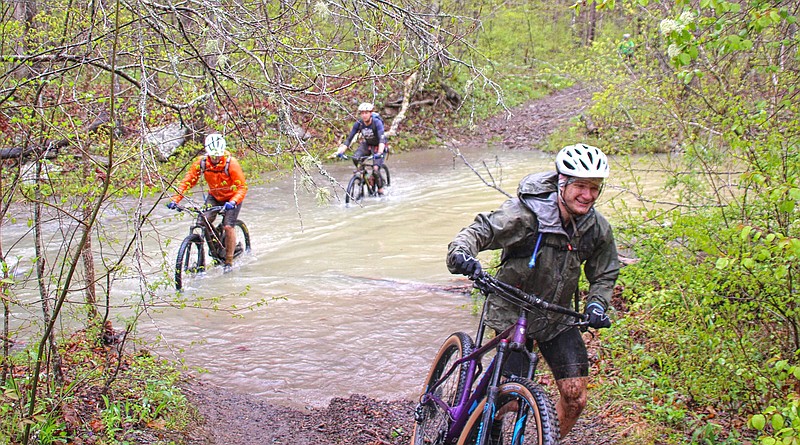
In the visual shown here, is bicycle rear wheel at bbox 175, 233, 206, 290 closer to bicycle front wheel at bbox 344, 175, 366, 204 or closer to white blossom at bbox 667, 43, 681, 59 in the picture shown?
bicycle front wheel at bbox 344, 175, 366, 204

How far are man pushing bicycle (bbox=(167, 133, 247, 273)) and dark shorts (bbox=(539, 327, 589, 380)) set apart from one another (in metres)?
5.78

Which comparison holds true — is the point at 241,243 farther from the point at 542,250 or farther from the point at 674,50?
the point at 674,50

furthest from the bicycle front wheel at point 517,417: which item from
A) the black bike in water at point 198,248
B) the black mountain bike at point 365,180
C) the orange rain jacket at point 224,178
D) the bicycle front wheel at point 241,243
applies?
the black mountain bike at point 365,180

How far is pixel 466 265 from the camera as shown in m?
3.64

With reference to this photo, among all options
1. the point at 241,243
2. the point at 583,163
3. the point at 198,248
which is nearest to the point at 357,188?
the point at 241,243

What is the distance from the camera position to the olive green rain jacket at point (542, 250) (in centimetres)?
403

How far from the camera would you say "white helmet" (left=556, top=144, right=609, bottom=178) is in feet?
12.9

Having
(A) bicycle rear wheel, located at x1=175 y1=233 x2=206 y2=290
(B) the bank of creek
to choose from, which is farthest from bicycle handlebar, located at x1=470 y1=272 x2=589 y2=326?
(A) bicycle rear wheel, located at x1=175 y1=233 x2=206 y2=290

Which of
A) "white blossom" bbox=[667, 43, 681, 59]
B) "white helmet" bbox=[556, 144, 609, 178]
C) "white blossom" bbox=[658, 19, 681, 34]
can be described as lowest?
"white helmet" bbox=[556, 144, 609, 178]

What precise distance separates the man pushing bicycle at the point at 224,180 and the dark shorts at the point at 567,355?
5780mm

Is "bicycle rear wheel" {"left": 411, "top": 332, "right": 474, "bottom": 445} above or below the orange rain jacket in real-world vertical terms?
below

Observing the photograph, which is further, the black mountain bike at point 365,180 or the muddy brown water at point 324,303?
the black mountain bike at point 365,180

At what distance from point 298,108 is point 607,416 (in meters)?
3.34

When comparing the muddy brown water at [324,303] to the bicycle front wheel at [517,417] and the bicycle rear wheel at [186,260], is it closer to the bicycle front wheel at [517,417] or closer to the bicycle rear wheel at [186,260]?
the bicycle rear wheel at [186,260]
